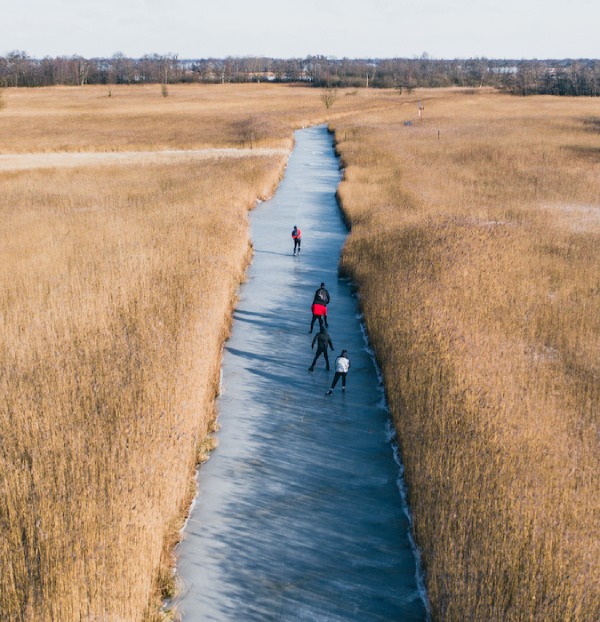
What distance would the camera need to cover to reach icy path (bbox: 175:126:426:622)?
20.4 feet

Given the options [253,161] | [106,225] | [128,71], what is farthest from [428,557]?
[128,71]

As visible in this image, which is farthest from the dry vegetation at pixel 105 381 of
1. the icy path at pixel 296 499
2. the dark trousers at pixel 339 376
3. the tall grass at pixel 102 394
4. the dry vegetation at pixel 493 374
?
the dry vegetation at pixel 493 374

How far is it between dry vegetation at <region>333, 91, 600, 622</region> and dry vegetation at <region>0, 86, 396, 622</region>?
10.5 feet

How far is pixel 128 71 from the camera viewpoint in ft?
521

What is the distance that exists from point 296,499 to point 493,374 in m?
4.24

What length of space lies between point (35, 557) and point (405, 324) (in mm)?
7957

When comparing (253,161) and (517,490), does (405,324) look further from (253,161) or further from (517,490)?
(253,161)

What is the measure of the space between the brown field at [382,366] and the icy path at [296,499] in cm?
43

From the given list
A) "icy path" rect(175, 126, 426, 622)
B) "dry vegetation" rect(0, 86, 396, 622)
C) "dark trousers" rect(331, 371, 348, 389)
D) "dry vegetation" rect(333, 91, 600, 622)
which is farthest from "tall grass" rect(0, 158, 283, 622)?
"dry vegetation" rect(333, 91, 600, 622)

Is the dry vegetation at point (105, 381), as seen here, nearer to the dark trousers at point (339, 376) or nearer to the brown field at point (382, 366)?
the brown field at point (382, 366)

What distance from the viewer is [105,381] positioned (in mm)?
9195

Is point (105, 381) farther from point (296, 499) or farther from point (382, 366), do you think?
point (382, 366)

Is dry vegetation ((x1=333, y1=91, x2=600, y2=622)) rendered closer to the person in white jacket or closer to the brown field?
the brown field

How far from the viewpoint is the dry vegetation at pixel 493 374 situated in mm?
5781
